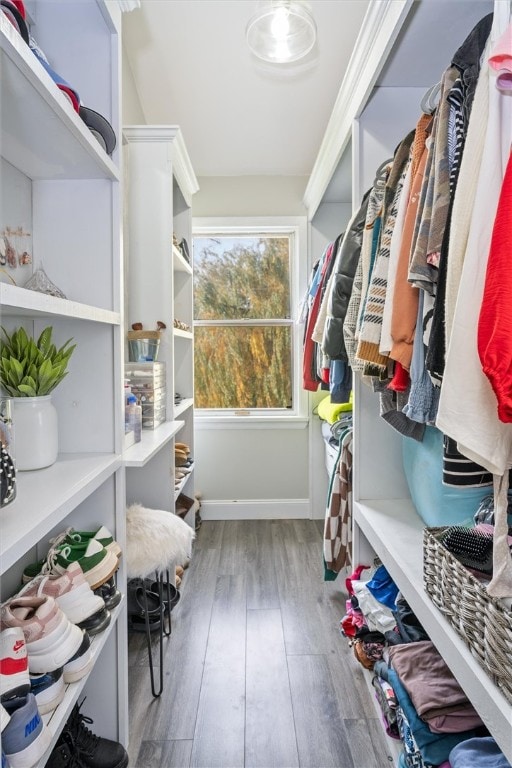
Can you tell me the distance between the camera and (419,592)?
3.43 feet

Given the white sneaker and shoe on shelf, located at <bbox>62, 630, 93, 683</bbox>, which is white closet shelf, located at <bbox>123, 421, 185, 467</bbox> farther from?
shoe on shelf, located at <bbox>62, 630, 93, 683</bbox>

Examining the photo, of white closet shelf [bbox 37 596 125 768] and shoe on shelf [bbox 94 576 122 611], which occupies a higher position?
shoe on shelf [bbox 94 576 122 611]

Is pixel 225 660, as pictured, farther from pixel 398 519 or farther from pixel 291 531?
pixel 291 531

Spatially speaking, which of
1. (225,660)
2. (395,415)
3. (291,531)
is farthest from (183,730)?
(291,531)

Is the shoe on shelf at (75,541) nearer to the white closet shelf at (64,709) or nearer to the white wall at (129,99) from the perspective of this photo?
the white closet shelf at (64,709)

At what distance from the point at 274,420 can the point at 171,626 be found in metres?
1.58

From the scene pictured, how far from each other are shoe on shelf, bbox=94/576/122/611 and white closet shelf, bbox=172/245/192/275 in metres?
1.48

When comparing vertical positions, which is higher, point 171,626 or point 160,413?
point 160,413

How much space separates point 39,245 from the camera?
47.6 inches

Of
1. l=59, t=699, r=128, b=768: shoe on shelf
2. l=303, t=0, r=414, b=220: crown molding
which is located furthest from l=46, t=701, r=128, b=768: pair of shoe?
l=303, t=0, r=414, b=220: crown molding

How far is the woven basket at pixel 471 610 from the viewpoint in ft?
2.36

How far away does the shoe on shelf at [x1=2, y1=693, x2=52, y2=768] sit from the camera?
2.37ft

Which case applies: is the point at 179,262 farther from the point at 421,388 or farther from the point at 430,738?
the point at 430,738

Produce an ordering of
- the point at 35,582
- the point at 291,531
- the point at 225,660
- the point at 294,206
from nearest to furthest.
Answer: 1. the point at 35,582
2. the point at 225,660
3. the point at 291,531
4. the point at 294,206
